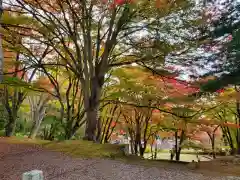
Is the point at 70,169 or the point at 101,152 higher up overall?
the point at 101,152

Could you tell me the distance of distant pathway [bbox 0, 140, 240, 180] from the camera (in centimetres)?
507

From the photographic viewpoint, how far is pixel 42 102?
1404 cm

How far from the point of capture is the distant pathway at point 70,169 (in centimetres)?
507

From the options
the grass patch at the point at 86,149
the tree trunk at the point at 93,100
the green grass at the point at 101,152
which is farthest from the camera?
the tree trunk at the point at 93,100

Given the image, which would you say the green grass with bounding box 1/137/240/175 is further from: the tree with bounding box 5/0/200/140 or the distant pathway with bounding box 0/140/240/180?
the tree with bounding box 5/0/200/140

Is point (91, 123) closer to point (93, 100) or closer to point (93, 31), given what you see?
point (93, 100)

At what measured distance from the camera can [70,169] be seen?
5.53 meters

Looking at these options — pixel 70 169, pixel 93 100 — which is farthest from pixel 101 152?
pixel 70 169

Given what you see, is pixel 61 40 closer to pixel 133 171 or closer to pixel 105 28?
pixel 105 28

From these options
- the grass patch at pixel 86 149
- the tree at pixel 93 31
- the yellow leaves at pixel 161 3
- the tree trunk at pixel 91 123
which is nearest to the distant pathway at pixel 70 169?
the grass patch at pixel 86 149

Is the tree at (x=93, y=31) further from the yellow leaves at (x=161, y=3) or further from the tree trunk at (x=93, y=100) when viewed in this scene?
the yellow leaves at (x=161, y=3)

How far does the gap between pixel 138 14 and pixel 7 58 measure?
5.99m

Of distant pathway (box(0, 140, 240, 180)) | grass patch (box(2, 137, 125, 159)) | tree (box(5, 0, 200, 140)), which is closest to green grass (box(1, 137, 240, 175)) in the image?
grass patch (box(2, 137, 125, 159))

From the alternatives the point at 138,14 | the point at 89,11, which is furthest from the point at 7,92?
the point at 138,14
